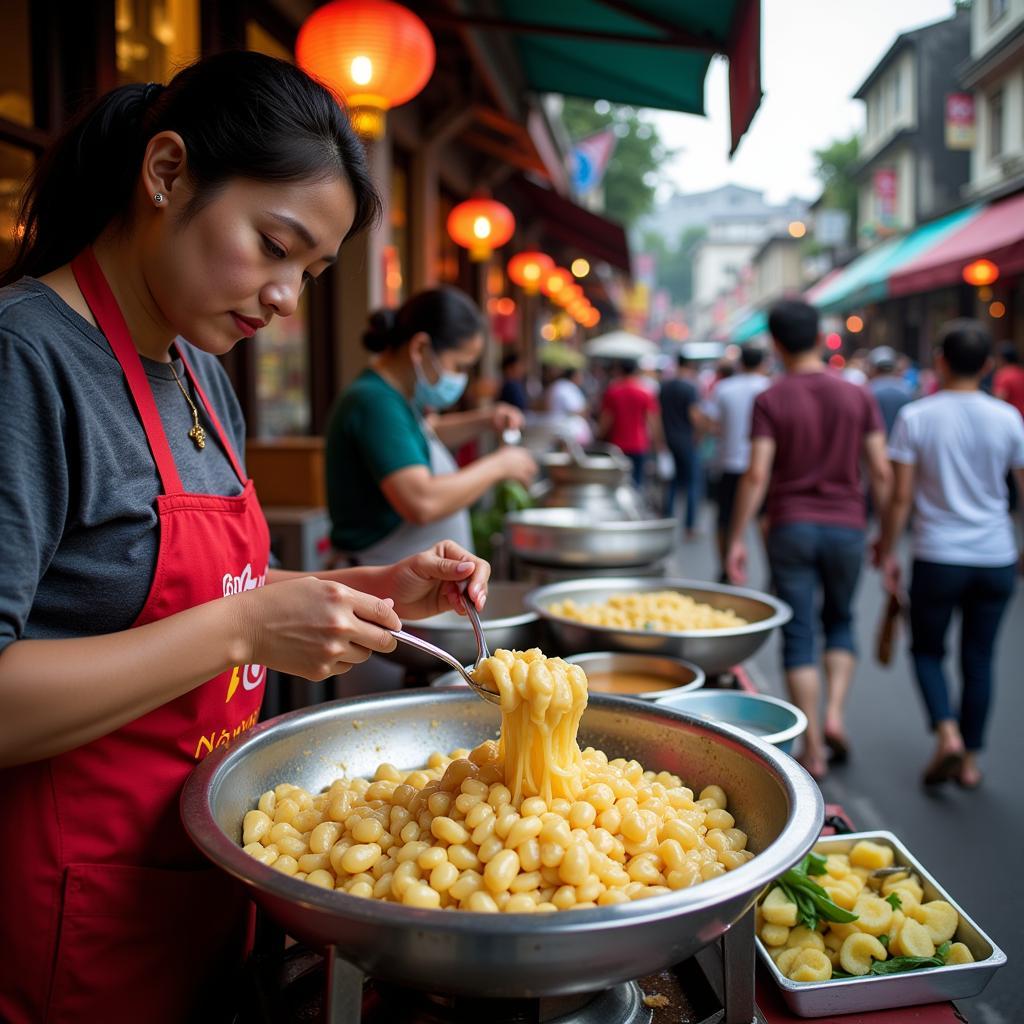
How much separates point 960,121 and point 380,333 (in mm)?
18012

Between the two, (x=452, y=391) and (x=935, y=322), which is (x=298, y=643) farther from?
(x=935, y=322)

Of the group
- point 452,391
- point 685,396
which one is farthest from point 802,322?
point 685,396

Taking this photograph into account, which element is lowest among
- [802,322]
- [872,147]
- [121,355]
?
[121,355]

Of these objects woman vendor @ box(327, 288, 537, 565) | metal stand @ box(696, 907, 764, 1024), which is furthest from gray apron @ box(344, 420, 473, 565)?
metal stand @ box(696, 907, 764, 1024)

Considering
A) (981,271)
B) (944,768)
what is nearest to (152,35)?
(944,768)

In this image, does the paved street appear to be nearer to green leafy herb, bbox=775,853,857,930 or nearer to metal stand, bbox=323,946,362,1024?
green leafy herb, bbox=775,853,857,930

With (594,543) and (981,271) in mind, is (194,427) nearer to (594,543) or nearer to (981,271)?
(594,543)

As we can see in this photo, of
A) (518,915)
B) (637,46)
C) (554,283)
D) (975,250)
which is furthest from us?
(554,283)

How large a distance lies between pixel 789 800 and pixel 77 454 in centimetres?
109

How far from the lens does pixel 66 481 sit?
123cm

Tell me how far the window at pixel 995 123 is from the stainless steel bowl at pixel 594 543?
16.2 m

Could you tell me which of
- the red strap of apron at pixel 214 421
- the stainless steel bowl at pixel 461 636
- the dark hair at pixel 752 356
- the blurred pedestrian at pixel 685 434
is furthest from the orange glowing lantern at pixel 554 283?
the red strap of apron at pixel 214 421

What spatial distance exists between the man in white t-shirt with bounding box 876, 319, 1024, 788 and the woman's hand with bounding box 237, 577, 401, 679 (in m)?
3.96

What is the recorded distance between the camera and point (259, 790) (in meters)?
1.54
